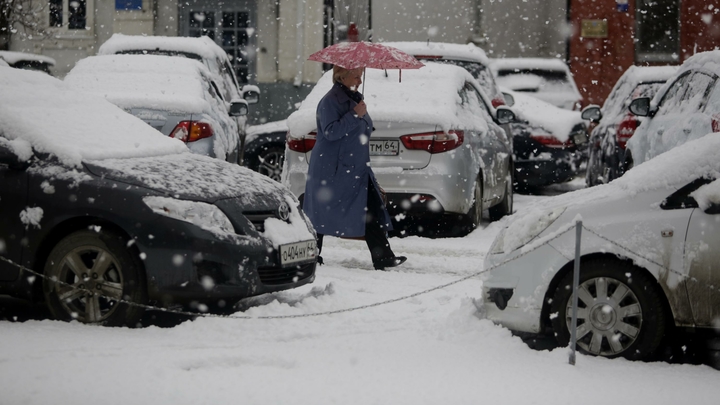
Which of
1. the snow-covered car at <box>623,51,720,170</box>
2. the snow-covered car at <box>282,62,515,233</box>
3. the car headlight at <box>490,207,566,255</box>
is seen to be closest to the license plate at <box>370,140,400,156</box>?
the snow-covered car at <box>282,62,515,233</box>

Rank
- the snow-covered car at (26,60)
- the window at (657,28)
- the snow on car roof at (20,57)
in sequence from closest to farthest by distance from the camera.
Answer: the snow on car roof at (20,57) < the snow-covered car at (26,60) < the window at (657,28)

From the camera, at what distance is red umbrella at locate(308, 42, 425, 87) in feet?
30.5

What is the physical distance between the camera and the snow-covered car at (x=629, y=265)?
664 centimetres

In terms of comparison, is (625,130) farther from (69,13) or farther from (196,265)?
(69,13)

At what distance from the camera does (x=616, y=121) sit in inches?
604

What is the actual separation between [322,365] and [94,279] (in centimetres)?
160

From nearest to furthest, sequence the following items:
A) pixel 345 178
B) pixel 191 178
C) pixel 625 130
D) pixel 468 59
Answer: pixel 191 178, pixel 345 178, pixel 625 130, pixel 468 59

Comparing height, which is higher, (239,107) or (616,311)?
(239,107)

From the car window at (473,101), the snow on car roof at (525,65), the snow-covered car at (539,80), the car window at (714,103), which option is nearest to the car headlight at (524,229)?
the car window at (714,103)

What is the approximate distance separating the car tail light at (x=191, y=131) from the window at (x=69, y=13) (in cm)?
1624

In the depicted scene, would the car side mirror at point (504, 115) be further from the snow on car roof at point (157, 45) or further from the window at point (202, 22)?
the window at point (202, 22)

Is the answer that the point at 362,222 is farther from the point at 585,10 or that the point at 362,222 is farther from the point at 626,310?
the point at 585,10

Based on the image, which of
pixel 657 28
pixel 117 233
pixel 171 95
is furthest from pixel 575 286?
pixel 657 28

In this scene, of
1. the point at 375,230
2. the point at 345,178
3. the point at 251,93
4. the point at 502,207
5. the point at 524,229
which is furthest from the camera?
the point at 251,93
